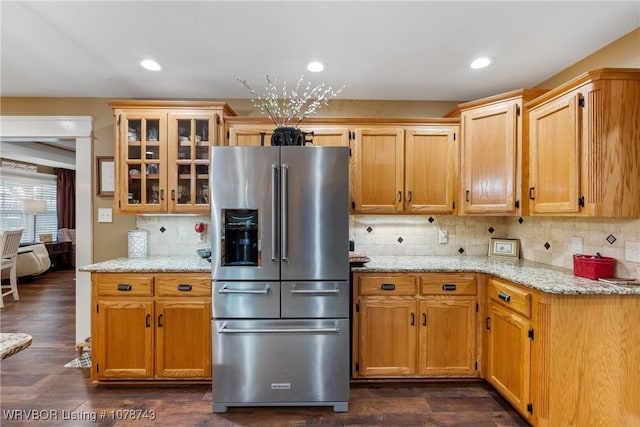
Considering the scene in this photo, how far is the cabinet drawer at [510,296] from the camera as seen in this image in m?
1.97

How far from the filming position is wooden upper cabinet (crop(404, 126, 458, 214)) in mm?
2814

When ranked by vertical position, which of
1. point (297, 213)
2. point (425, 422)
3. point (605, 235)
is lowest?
point (425, 422)

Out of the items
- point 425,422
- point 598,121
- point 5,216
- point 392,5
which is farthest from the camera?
point 5,216

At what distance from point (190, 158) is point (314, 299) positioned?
5.23 ft

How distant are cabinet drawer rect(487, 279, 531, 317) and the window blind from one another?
8652 mm

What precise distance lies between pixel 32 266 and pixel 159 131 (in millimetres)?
5363

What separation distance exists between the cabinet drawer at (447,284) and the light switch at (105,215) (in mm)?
2875

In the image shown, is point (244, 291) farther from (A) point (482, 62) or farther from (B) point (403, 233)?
(A) point (482, 62)

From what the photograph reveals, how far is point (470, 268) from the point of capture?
2.44m

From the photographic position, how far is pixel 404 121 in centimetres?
281

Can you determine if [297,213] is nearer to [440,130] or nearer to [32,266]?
[440,130]

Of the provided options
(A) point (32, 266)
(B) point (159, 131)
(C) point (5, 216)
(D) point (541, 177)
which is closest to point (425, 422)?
(D) point (541, 177)

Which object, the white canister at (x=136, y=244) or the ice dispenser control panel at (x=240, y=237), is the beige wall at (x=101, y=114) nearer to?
the white canister at (x=136, y=244)

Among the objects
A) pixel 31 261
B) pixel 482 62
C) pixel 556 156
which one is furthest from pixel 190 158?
pixel 31 261
